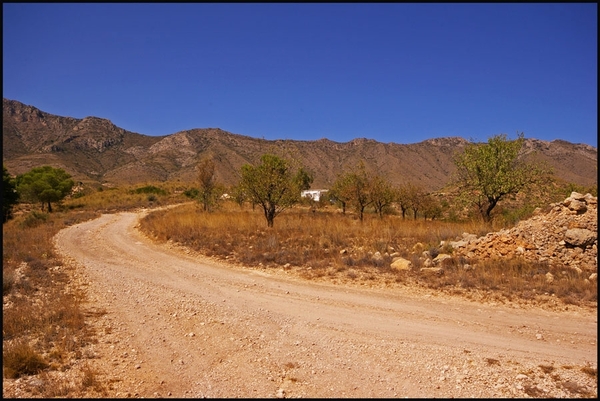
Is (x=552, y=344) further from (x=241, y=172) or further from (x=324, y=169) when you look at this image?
(x=324, y=169)

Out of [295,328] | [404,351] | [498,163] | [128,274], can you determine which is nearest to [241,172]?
[128,274]

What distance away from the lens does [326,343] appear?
660cm

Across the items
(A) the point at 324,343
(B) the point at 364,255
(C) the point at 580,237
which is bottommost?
(A) the point at 324,343

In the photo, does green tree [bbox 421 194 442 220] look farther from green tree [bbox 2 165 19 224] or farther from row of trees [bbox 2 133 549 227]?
green tree [bbox 2 165 19 224]

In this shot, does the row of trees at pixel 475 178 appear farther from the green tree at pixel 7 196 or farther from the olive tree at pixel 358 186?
the green tree at pixel 7 196

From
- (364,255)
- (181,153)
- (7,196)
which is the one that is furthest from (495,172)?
(181,153)

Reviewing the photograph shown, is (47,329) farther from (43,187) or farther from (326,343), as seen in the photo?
(43,187)

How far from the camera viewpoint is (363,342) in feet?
21.8

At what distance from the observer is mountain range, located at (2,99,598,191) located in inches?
4313

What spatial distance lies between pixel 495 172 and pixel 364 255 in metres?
10.0

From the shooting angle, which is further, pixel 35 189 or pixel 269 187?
pixel 35 189

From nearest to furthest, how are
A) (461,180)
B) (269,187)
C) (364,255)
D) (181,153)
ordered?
(364,255) < (461,180) < (269,187) < (181,153)

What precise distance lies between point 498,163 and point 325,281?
13.2 m

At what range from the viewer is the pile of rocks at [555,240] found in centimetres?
1125
